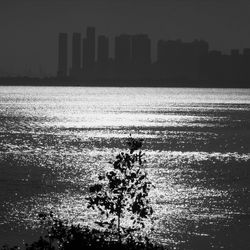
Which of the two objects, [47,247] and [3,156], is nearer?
[47,247]

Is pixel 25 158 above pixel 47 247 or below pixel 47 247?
below

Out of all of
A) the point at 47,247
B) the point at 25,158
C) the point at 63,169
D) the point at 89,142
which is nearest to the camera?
the point at 47,247

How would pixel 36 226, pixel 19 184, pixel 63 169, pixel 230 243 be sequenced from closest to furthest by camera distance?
pixel 230 243
pixel 36 226
pixel 19 184
pixel 63 169

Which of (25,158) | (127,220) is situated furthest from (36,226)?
(25,158)

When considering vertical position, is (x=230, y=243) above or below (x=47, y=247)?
below

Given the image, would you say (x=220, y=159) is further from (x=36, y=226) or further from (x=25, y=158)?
(x=36, y=226)

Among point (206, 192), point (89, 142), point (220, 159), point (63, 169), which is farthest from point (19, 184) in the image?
point (89, 142)

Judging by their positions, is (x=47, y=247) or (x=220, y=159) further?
(x=220, y=159)

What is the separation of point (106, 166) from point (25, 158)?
36.5ft

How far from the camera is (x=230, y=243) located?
34.0 metres

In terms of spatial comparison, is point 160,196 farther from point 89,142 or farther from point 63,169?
point 89,142

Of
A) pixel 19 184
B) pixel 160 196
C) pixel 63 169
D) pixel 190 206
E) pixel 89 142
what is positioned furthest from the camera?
pixel 89 142

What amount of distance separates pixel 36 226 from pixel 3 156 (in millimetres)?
36848

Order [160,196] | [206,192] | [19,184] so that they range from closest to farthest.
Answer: [160,196] < [206,192] < [19,184]
